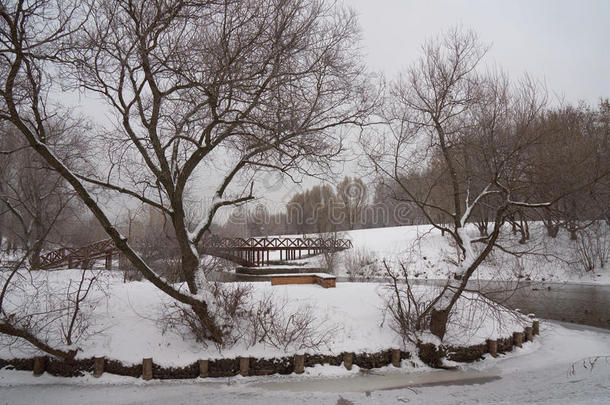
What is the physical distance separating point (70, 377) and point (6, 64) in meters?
6.84

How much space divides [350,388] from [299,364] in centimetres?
130

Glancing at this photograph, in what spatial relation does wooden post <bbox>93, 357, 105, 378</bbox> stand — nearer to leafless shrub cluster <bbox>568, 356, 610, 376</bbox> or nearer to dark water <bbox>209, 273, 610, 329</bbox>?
dark water <bbox>209, 273, 610, 329</bbox>

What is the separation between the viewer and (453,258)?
99.4 feet

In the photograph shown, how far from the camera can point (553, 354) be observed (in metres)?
10.8

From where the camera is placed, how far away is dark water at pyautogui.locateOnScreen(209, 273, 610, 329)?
1540 cm

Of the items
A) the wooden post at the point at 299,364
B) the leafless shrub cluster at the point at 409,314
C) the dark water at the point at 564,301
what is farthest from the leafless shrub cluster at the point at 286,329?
the dark water at the point at 564,301

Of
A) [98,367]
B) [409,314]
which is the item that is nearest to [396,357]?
[409,314]

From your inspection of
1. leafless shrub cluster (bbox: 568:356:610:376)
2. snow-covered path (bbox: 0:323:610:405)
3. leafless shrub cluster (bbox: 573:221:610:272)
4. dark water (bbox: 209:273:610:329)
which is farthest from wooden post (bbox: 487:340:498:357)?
leafless shrub cluster (bbox: 573:221:610:272)

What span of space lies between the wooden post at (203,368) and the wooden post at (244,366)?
0.73 m

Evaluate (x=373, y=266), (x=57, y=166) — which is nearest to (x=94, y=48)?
(x=57, y=166)

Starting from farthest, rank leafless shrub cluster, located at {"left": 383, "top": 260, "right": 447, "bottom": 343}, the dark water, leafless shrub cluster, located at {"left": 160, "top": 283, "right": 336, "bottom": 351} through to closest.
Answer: the dark water, leafless shrub cluster, located at {"left": 383, "top": 260, "right": 447, "bottom": 343}, leafless shrub cluster, located at {"left": 160, "top": 283, "right": 336, "bottom": 351}

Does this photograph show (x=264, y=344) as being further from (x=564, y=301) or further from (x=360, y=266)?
(x=360, y=266)

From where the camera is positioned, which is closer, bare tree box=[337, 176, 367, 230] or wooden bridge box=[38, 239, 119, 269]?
wooden bridge box=[38, 239, 119, 269]

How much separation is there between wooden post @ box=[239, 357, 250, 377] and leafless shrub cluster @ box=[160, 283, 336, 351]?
0.42 meters
